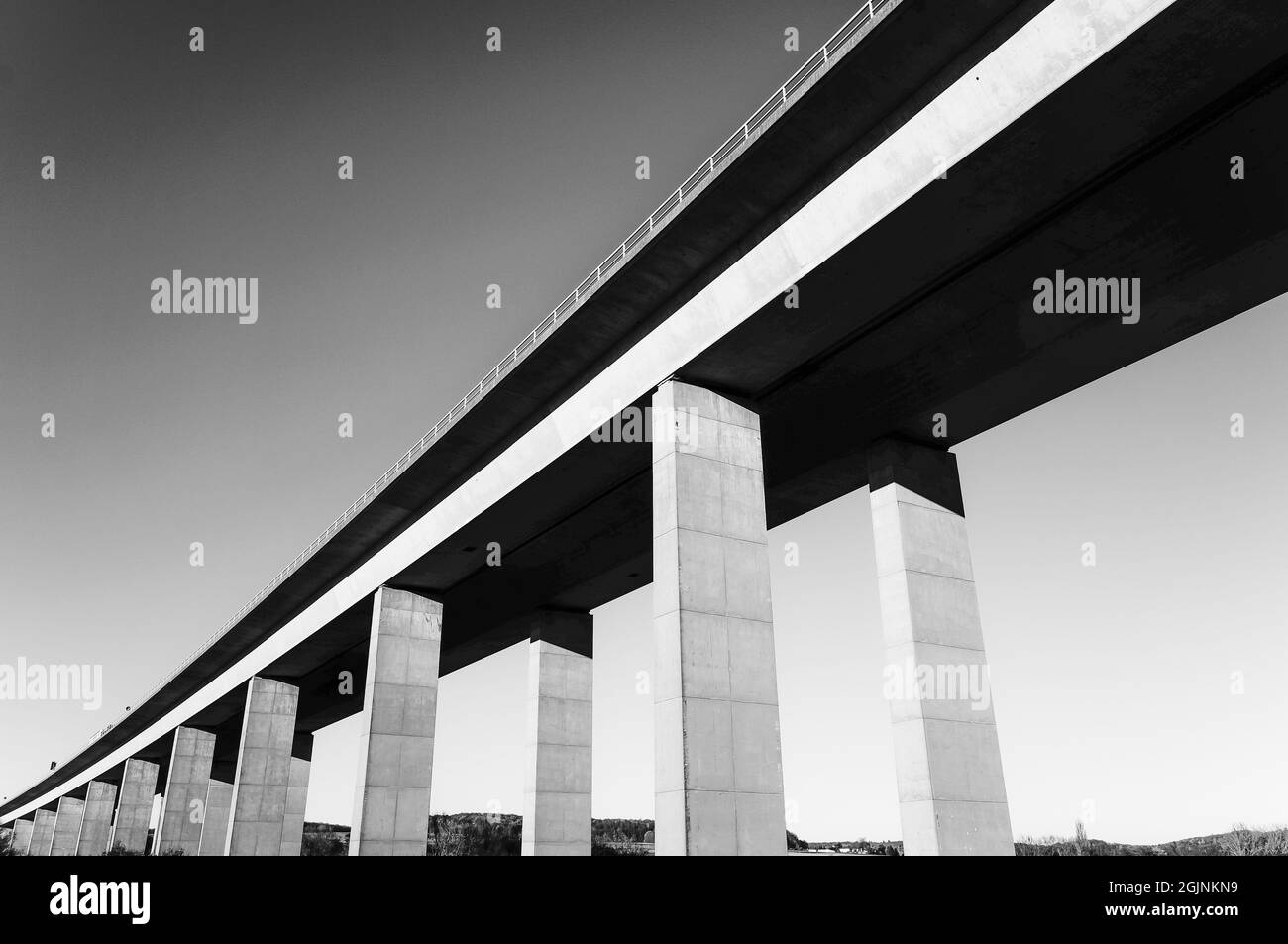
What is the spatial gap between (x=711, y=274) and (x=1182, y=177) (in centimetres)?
762

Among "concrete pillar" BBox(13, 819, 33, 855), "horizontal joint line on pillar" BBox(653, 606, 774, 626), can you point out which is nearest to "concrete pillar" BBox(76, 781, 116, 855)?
"concrete pillar" BBox(13, 819, 33, 855)

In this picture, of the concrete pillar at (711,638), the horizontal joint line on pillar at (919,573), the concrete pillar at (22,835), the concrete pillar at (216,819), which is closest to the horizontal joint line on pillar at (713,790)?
the concrete pillar at (711,638)

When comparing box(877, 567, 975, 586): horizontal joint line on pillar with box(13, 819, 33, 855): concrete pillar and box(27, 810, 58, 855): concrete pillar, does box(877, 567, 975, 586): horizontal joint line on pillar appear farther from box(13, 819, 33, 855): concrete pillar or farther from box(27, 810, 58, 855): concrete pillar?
box(13, 819, 33, 855): concrete pillar

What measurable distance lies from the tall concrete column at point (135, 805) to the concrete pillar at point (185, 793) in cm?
1180

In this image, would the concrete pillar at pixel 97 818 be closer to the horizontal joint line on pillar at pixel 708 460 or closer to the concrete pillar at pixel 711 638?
the concrete pillar at pixel 711 638

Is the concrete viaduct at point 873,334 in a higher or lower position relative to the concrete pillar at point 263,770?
higher

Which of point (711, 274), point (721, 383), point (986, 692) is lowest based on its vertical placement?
point (986, 692)

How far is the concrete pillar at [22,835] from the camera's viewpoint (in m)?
107

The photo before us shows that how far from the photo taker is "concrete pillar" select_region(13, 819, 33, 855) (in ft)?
352

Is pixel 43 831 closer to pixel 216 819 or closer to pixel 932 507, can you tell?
pixel 216 819
